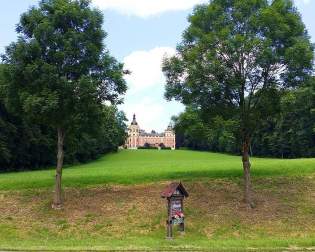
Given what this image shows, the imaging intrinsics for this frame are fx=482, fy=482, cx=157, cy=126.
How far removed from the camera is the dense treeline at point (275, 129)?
2538 centimetres

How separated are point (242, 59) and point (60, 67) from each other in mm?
9458

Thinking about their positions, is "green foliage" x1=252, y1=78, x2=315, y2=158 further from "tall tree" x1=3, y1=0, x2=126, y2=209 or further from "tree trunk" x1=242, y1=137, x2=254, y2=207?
"tall tree" x1=3, y1=0, x2=126, y2=209

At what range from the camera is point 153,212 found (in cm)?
2509

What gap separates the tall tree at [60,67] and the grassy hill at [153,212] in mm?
2167

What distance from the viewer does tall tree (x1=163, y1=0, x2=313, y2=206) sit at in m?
24.3

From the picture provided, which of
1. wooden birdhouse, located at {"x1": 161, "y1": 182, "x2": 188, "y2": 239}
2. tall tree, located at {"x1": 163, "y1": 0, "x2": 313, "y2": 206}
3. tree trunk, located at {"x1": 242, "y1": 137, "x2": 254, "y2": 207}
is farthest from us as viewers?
tree trunk, located at {"x1": 242, "y1": 137, "x2": 254, "y2": 207}

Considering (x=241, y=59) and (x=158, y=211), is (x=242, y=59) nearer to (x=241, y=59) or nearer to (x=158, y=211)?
(x=241, y=59)

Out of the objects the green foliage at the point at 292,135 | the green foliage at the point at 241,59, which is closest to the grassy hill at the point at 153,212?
the green foliage at the point at 241,59

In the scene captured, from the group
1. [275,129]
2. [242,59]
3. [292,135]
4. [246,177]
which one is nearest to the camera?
[242,59]

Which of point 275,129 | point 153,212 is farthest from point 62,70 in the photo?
point 275,129

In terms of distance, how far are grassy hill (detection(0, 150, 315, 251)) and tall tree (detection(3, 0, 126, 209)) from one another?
217 centimetres

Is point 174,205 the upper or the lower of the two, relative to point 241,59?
lower

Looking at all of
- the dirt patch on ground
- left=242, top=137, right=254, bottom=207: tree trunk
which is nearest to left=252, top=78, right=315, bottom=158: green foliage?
the dirt patch on ground

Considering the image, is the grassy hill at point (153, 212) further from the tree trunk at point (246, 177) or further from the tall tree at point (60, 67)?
the tall tree at point (60, 67)
